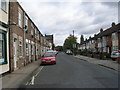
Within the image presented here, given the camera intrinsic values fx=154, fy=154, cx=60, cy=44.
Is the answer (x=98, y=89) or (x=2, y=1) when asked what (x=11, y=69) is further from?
(x=98, y=89)

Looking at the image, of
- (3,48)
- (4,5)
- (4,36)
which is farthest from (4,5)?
(3,48)

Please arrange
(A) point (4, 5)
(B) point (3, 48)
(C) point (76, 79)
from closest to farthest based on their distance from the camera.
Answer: (C) point (76, 79) < (B) point (3, 48) < (A) point (4, 5)

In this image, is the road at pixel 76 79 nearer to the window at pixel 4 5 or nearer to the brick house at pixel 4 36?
the brick house at pixel 4 36

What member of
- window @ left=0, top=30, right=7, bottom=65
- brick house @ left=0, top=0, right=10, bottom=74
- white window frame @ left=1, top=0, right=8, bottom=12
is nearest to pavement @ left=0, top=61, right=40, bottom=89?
brick house @ left=0, top=0, right=10, bottom=74

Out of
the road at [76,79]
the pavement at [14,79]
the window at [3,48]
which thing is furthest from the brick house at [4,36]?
the road at [76,79]

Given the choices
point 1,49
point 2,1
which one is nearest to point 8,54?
point 1,49

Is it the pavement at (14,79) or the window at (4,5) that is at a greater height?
the window at (4,5)

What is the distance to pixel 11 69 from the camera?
38.0 feet

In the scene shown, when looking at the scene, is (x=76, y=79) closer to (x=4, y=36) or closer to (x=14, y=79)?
(x=14, y=79)

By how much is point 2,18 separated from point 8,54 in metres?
2.66

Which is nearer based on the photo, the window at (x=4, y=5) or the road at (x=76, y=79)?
the road at (x=76, y=79)

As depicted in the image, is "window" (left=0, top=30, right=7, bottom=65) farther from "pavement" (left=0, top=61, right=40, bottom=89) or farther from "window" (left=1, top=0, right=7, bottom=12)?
"window" (left=1, top=0, right=7, bottom=12)

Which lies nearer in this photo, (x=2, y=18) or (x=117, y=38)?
(x=2, y=18)

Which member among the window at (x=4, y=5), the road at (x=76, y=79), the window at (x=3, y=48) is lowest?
the road at (x=76, y=79)
